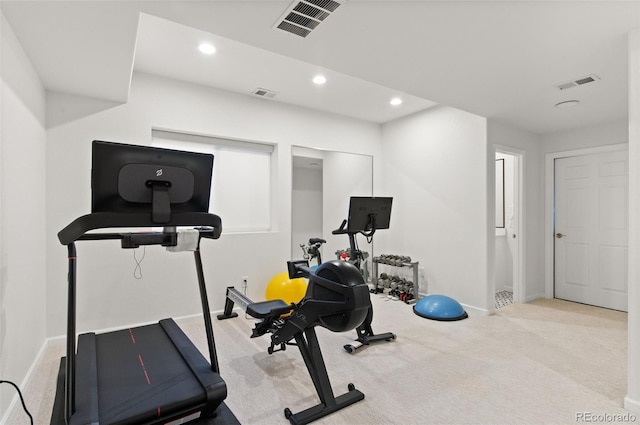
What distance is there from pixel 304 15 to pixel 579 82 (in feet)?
8.84

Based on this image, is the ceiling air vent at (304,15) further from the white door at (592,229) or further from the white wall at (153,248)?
the white door at (592,229)

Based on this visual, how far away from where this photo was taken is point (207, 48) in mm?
3117

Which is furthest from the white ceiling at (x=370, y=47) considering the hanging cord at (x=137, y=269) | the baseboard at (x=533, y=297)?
the baseboard at (x=533, y=297)

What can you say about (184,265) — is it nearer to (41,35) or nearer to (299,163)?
(299,163)

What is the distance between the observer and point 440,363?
9.35ft

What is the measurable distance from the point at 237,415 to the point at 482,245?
11.2 feet

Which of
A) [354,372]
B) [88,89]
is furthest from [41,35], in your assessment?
[354,372]

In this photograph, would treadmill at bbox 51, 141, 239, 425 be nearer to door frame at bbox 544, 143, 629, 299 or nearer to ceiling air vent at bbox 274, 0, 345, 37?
ceiling air vent at bbox 274, 0, 345, 37

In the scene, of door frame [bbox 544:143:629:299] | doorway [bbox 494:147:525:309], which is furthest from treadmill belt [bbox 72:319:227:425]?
door frame [bbox 544:143:629:299]

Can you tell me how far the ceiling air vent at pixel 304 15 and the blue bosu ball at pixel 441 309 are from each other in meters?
3.33

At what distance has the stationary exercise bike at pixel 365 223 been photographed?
3.28 meters

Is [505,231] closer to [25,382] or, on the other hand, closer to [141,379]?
[141,379]

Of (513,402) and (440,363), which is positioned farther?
(440,363)

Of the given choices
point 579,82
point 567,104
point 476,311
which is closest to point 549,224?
point 476,311
